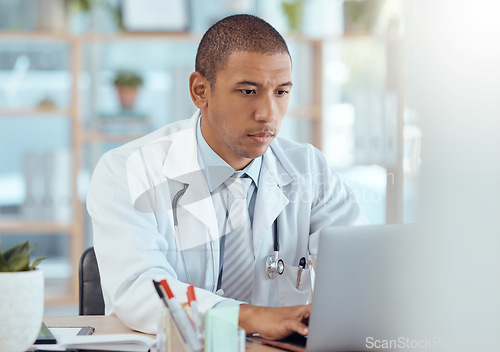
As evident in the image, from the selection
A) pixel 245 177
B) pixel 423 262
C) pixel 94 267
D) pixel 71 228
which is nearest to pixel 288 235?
pixel 245 177

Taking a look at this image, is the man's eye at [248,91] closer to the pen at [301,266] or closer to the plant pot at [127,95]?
the pen at [301,266]

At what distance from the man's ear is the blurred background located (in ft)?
4.90

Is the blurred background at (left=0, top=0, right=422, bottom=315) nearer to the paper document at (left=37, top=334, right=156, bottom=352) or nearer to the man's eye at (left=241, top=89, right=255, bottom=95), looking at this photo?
the man's eye at (left=241, top=89, right=255, bottom=95)

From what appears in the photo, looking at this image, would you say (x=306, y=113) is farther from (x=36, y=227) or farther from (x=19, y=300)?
(x=19, y=300)

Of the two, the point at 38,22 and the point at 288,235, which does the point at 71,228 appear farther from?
the point at 288,235

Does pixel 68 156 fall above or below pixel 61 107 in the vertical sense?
below

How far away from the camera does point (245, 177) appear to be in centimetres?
165

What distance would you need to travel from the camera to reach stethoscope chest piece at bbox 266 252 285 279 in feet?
4.95

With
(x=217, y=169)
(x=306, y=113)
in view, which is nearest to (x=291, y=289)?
(x=217, y=169)

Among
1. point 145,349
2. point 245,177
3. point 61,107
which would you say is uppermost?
point 61,107

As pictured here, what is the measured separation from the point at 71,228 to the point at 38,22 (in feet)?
3.66

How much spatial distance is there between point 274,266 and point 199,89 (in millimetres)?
531

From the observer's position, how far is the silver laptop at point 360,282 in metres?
0.96

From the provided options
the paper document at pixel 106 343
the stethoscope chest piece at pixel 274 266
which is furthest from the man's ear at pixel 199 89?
the paper document at pixel 106 343
